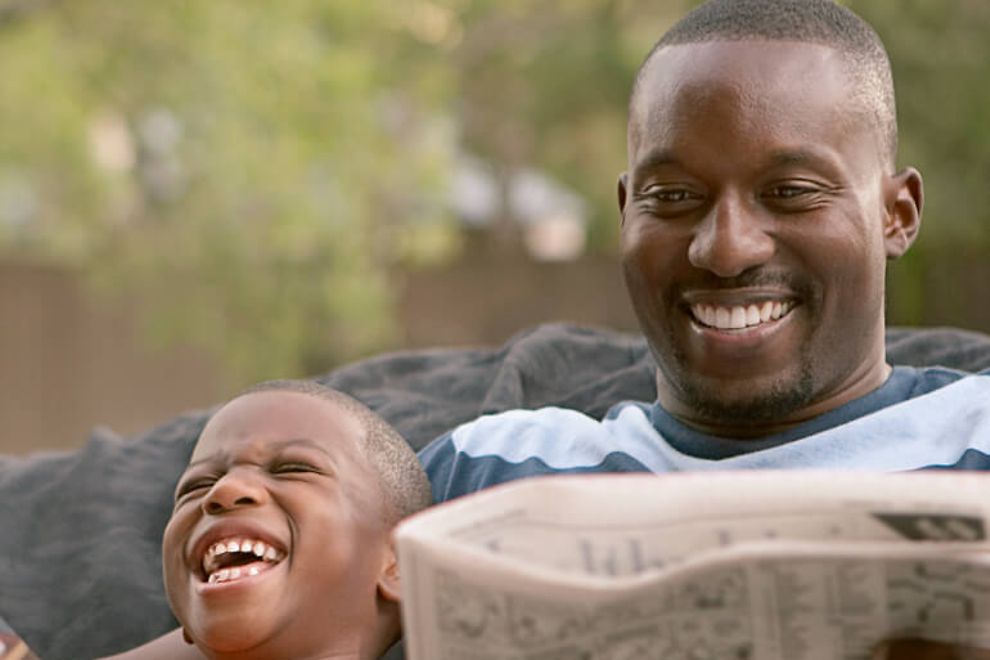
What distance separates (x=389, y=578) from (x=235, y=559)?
181mm

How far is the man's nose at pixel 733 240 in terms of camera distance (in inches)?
77.1

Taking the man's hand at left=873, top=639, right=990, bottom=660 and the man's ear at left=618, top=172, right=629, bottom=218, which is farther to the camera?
the man's ear at left=618, top=172, right=629, bottom=218

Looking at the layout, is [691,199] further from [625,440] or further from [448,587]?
[448,587]

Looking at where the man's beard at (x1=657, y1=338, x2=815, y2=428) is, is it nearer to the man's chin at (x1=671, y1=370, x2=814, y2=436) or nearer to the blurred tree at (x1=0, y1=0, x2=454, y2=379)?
the man's chin at (x1=671, y1=370, x2=814, y2=436)

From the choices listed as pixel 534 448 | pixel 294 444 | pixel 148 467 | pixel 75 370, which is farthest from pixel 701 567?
pixel 75 370

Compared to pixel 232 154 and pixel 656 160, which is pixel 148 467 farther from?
pixel 232 154

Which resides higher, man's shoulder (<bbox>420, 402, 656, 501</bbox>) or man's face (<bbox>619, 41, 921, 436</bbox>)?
man's face (<bbox>619, 41, 921, 436</bbox>)

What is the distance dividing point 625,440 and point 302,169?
16.6 feet

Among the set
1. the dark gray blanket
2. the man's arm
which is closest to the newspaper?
the man's arm

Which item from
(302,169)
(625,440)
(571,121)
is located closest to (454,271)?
(571,121)

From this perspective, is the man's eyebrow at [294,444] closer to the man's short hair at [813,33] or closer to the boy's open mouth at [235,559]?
the boy's open mouth at [235,559]

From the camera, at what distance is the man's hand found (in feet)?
4.51

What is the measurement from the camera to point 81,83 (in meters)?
7.38

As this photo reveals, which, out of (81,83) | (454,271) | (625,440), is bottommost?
(454,271)
